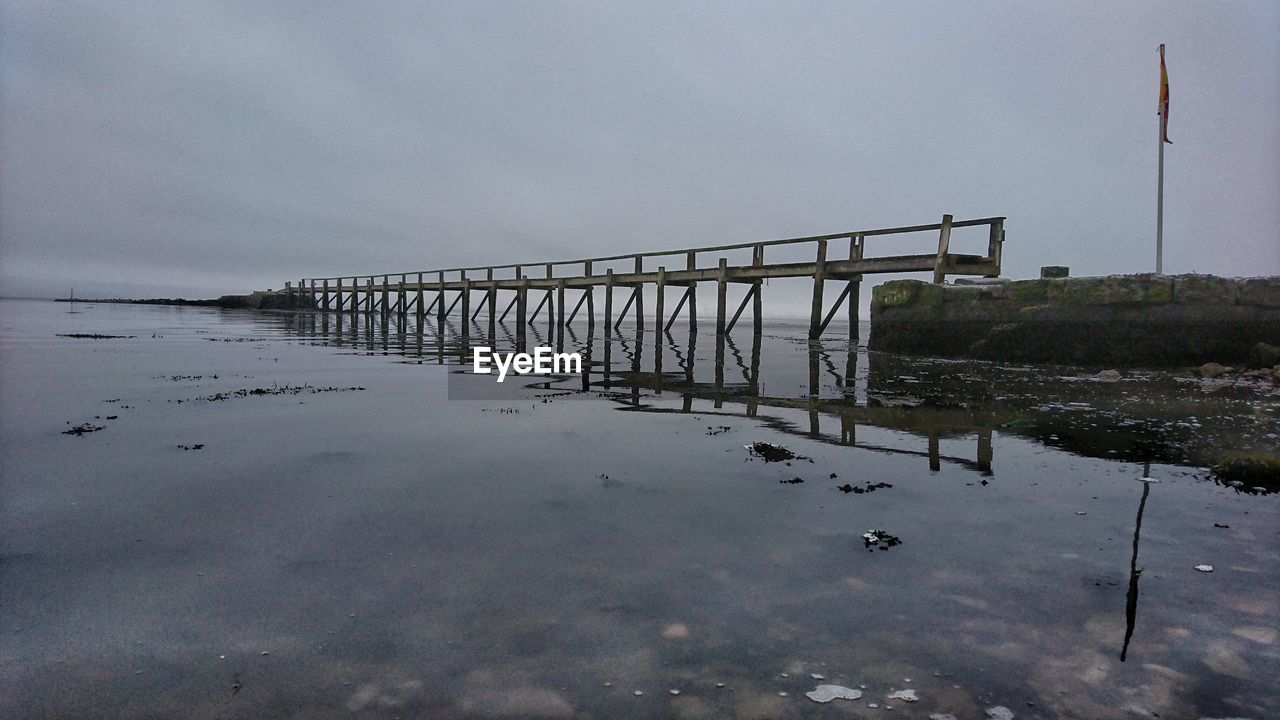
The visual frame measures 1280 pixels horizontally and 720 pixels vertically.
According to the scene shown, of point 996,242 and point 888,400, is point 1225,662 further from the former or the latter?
point 996,242

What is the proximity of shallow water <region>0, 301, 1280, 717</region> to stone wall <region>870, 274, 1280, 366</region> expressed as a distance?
20.1 feet

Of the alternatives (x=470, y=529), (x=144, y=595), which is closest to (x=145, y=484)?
(x=144, y=595)

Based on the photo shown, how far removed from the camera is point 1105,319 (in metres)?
12.3

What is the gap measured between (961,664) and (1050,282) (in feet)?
43.7

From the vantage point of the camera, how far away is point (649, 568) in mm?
2971

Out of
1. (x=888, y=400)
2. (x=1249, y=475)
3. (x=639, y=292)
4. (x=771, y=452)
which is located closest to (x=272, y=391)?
(x=771, y=452)

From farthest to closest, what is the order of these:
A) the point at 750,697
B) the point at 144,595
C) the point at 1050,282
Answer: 1. the point at 1050,282
2. the point at 144,595
3. the point at 750,697

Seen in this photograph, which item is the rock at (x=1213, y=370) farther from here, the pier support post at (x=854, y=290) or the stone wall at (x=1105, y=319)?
the pier support post at (x=854, y=290)

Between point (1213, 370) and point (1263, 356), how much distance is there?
1.02 metres

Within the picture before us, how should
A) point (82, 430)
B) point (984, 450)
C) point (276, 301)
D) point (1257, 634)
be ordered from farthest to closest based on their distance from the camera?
point (276, 301), point (82, 430), point (984, 450), point (1257, 634)

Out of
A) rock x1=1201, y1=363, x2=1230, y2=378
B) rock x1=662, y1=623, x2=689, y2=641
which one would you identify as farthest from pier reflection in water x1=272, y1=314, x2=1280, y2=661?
rock x1=1201, y1=363, x2=1230, y2=378

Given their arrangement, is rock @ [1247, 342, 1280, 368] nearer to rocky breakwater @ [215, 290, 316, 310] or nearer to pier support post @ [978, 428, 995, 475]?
pier support post @ [978, 428, 995, 475]

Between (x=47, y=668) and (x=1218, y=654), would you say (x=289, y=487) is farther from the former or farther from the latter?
(x=1218, y=654)

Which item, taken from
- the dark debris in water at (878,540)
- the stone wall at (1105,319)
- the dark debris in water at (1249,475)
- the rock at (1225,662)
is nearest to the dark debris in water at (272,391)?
the dark debris in water at (878,540)
